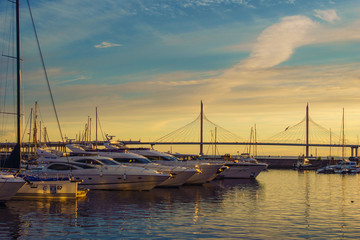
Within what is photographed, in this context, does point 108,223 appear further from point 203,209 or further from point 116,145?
point 116,145

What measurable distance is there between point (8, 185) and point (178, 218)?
8139 mm

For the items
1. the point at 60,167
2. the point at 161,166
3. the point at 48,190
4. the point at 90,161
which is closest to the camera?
the point at 48,190

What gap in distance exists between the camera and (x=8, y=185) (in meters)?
22.0

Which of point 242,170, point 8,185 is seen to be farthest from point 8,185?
point 242,170

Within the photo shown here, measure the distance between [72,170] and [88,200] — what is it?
523 cm

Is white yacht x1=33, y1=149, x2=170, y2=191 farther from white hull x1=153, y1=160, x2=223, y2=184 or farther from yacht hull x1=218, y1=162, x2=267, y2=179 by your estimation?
yacht hull x1=218, y1=162, x2=267, y2=179

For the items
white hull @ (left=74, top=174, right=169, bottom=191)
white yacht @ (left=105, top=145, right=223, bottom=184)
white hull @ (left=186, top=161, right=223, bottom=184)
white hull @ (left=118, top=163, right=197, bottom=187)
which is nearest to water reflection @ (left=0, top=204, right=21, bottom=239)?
white hull @ (left=74, top=174, right=169, bottom=191)

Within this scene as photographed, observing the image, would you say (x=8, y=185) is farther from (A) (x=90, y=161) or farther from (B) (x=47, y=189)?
(A) (x=90, y=161)

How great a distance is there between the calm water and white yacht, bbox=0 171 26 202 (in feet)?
1.83

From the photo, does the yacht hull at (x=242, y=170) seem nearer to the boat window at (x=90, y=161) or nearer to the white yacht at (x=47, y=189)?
the boat window at (x=90, y=161)

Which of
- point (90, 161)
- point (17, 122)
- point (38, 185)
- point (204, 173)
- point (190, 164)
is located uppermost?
point (17, 122)

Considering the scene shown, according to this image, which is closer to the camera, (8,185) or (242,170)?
(8,185)

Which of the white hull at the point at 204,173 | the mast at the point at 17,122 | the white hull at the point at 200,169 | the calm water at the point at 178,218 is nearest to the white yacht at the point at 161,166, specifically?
the white hull at the point at 200,169

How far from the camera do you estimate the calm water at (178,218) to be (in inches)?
663
